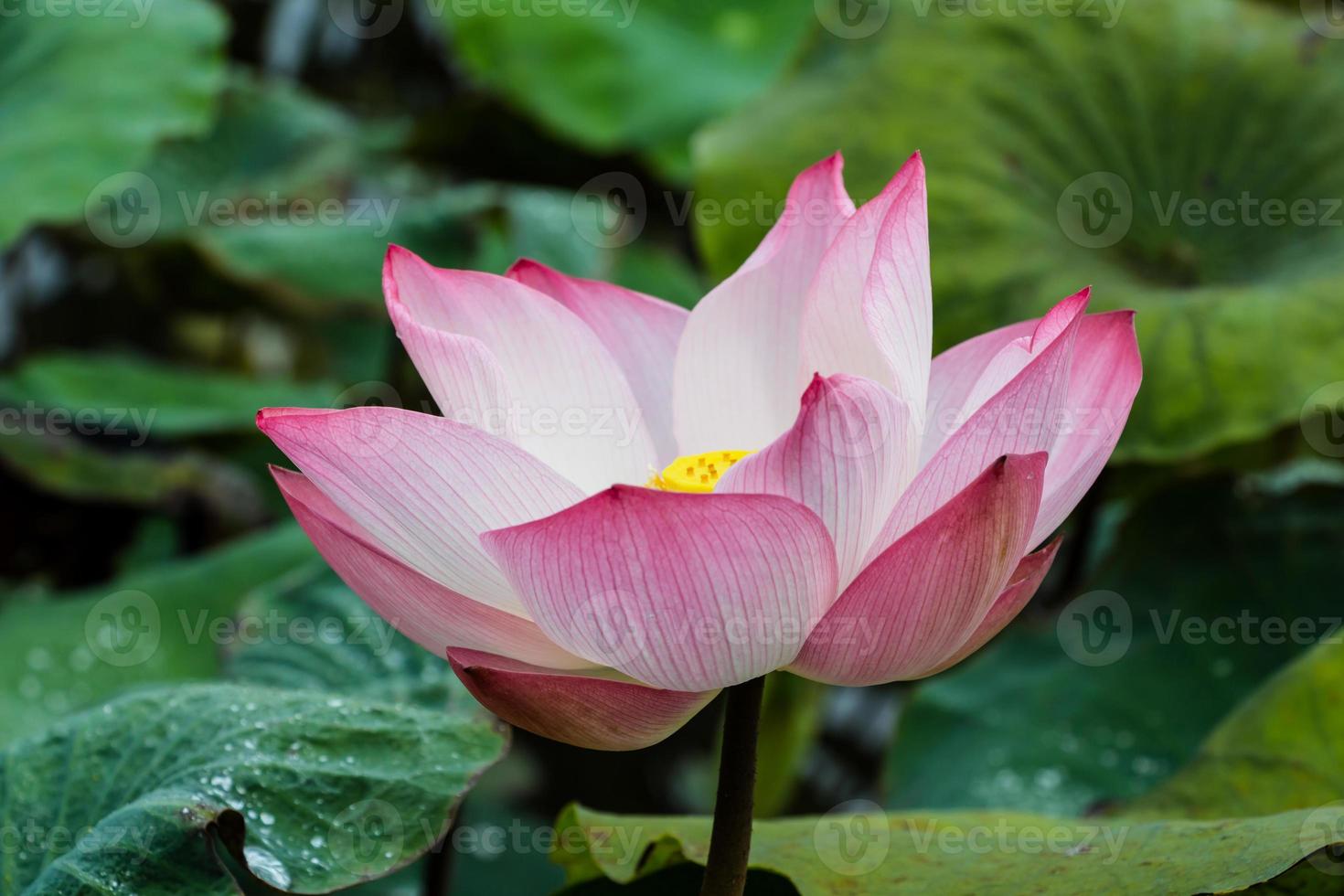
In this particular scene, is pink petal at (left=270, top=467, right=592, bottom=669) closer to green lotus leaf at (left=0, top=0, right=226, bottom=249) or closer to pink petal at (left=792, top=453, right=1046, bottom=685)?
pink petal at (left=792, top=453, right=1046, bottom=685)

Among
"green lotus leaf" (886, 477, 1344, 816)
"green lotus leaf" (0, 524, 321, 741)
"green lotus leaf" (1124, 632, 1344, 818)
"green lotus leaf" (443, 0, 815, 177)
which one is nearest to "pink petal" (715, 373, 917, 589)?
Result: "green lotus leaf" (1124, 632, 1344, 818)

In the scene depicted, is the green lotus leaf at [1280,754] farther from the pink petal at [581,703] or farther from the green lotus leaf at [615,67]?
the green lotus leaf at [615,67]

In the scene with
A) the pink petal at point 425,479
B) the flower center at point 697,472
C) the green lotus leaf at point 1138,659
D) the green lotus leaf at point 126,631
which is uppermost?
the pink petal at point 425,479

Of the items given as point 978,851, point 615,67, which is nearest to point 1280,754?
point 978,851

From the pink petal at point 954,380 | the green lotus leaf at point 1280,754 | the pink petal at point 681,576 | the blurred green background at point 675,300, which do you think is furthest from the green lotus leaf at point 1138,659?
the pink petal at point 681,576

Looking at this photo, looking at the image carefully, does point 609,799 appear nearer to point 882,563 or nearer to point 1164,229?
point 1164,229
